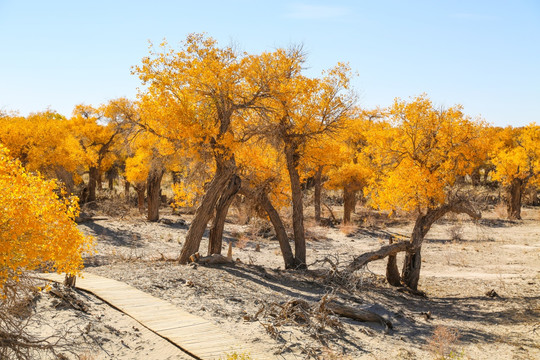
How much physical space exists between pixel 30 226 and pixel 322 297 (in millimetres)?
6936

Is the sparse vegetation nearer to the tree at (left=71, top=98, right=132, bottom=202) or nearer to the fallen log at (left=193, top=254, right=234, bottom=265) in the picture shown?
the fallen log at (left=193, top=254, right=234, bottom=265)

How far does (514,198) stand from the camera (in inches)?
1449

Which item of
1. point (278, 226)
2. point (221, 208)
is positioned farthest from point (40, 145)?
point (278, 226)

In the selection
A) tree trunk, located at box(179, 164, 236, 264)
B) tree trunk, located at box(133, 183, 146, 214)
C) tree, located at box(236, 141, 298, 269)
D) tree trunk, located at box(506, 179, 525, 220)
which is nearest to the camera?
tree trunk, located at box(179, 164, 236, 264)

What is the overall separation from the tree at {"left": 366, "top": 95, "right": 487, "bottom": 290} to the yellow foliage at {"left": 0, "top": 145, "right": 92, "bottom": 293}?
39.5 feet

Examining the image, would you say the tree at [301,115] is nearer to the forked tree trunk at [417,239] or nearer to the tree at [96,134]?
the forked tree trunk at [417,239]

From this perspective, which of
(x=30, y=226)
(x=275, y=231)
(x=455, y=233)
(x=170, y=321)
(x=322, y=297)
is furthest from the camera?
(x=455, y=233)

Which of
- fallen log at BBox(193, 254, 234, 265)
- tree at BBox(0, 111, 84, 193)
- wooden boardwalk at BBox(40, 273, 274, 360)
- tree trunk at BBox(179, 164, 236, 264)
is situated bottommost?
wooden boardwalk at BBox(40, 273, 274, 360)

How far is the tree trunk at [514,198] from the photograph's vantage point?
3641 cm

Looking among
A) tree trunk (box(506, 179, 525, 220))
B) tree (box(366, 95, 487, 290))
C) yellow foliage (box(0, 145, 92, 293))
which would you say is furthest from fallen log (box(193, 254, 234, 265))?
tree trunk (box(506, 179, 525, 220))

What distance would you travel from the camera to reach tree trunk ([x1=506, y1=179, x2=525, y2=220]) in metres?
36.4

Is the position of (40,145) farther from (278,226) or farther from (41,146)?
(278,226)

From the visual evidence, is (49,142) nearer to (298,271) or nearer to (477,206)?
(298,271)

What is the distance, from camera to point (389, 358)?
922 cm
